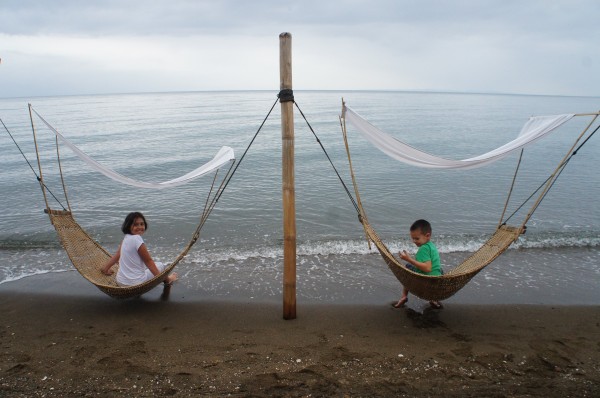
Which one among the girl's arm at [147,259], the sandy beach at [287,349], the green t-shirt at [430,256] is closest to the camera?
the sandy beach at [287,349]

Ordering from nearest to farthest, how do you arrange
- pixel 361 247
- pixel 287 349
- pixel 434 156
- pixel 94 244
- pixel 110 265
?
pixel 287 349 → pixel 434 156 → pixel 110 265 → pixel 94 244 → pixel 361 247

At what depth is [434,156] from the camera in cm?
448

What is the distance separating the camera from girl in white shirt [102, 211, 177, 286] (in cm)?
447

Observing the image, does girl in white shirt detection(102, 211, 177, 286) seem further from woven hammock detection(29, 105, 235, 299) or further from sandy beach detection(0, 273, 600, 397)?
sandy beach detection(0, 273, 600, 397)

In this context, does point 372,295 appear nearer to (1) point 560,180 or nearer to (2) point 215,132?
(1) point 560,180

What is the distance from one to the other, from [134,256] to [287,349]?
2.05m

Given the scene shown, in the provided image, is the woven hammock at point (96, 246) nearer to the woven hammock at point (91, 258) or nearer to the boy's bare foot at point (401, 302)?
the woven hammock at point (91, 258)

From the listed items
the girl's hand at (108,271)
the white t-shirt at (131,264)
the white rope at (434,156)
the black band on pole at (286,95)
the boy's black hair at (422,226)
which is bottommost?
the girl's hand at (108,271)

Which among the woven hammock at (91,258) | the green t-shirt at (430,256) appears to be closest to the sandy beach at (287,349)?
the woven hammock at (91,258)

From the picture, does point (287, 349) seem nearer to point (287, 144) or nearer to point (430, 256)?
point (430, 256)

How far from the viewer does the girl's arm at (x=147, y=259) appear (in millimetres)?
4516

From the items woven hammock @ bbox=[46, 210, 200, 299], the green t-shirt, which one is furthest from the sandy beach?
the green t-shirt

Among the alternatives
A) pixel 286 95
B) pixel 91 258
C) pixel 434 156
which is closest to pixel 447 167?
pixel 434 156

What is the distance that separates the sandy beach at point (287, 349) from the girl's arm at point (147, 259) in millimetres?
528
